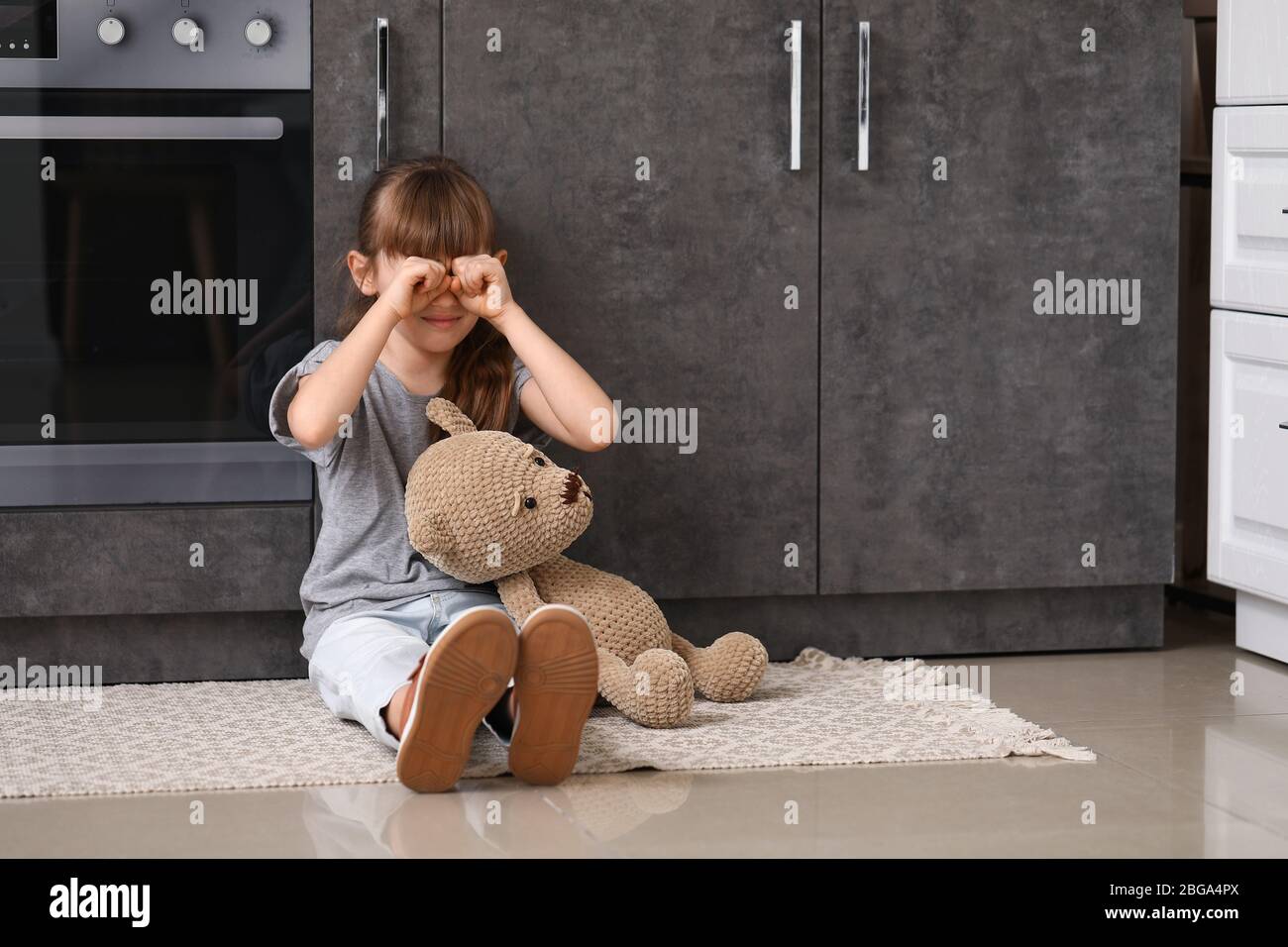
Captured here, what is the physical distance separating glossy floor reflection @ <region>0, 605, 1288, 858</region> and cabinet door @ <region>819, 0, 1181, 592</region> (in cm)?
50

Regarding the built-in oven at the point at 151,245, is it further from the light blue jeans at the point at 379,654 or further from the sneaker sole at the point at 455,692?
the sneaker sole at the point at 455,692

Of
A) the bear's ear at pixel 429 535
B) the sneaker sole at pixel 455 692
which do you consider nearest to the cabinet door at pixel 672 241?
the bear's ear at pixel 429 535

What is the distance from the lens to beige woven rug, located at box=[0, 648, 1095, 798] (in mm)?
1685

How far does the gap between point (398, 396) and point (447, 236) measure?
0.73 ft

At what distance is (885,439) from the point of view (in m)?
2.28

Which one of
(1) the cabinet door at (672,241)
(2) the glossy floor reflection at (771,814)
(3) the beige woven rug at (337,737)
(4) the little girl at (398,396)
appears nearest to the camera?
(2) the glossy floor reflection at (771,814)

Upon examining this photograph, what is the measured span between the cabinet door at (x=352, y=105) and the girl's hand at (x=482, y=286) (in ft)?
0.67

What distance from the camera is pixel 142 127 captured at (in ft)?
6.77

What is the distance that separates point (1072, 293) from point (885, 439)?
1.17ft

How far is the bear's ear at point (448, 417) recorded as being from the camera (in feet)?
6.50

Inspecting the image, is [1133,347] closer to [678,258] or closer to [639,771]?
[678,258]

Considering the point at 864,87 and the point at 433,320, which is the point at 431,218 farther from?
the point at 864,87

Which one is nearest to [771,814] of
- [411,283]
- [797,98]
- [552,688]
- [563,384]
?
[552,688]

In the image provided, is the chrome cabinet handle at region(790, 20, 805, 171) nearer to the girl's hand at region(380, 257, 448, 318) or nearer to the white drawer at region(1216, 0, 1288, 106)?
the girl's hand at region(380, 257, 448, 318)
